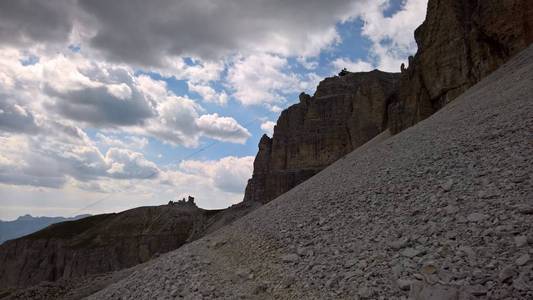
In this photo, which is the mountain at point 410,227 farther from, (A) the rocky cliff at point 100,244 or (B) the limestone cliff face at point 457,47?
(A) the rocky cliff at point 100,244

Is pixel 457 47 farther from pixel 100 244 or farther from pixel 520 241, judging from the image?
pixel 100 244

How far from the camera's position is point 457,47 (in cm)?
3303

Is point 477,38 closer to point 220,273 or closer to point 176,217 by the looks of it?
point 220,273

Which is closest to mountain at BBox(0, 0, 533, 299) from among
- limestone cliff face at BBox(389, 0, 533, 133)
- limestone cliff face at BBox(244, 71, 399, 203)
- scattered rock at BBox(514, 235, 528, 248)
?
scattered rock at BBox(514, 235, 528, 248)

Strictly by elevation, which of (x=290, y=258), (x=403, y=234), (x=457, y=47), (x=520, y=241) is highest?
(x=457, y=47)

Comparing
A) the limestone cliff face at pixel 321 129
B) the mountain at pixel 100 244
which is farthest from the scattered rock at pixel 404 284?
the limestone cliff face at pixel 321 129

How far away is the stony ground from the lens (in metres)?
7.14

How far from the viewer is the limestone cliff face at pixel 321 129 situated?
298 ft

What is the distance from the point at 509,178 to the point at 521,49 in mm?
22732

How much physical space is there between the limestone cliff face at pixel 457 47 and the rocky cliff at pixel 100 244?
47.8 m

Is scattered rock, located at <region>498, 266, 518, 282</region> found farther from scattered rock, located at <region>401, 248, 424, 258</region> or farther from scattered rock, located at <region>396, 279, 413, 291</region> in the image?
scattered rock, located at <region>401, 248, 424, 258</region>

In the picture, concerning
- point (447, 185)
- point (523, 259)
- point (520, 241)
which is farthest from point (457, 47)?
point (523, 259)

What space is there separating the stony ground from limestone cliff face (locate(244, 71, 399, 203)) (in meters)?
72.8

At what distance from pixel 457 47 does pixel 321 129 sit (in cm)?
6826
